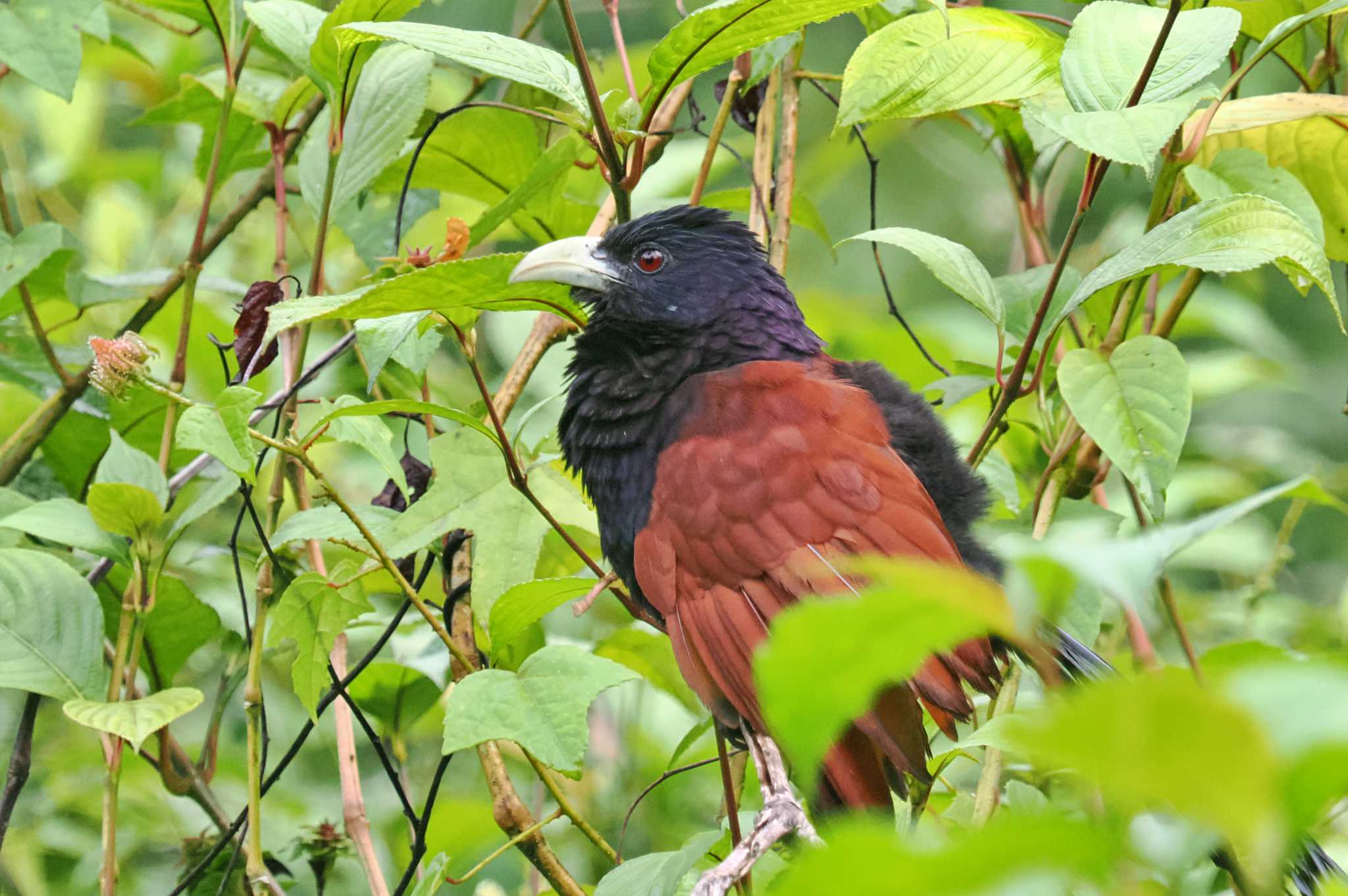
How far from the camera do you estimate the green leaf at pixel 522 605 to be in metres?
1.61

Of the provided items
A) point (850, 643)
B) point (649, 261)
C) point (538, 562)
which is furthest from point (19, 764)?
point (850, 643)

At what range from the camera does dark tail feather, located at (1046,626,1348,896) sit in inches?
61.2

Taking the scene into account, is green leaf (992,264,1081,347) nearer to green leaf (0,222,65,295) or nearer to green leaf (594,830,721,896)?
green leaf (594,830,721,896)

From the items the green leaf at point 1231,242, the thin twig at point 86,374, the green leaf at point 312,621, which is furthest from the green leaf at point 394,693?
the green leaf at point 1231,242

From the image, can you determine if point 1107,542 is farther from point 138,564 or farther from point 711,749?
point 711,749

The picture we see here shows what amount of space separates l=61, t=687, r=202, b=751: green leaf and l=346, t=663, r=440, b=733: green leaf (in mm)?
503

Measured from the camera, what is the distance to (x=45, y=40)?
181 centimetres

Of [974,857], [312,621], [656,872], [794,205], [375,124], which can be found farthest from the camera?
[794,205]

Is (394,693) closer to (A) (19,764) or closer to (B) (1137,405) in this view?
(A) (19,764)

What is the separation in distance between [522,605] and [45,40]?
3.69ft

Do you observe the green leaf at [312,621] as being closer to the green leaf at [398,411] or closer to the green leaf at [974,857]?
the green leaf at [398,411]

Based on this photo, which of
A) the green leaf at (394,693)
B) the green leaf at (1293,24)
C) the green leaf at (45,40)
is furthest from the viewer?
the green leaf at (394,693)

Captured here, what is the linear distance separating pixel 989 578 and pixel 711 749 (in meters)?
0.74

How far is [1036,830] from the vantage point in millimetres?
416
